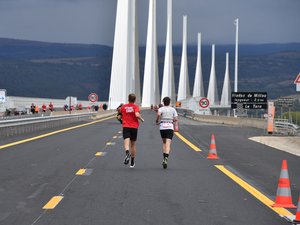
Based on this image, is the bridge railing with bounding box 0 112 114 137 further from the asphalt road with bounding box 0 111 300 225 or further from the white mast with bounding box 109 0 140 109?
the white mast with bounding box 109 0 140 109

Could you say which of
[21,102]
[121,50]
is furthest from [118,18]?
[21,102]

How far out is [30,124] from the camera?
35438 mm

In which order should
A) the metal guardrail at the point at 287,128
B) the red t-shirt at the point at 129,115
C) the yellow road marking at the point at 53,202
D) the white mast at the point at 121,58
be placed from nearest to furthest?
the yellow road marking at the point at 53,202 → the red t-shirt at the point at 129,115 → the metal guardrail at the point at 287,128 → the white mast at the point at 121,58

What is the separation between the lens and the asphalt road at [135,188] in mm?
9242

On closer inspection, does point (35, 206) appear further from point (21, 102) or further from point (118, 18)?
point (118, 18)

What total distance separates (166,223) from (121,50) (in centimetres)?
8213

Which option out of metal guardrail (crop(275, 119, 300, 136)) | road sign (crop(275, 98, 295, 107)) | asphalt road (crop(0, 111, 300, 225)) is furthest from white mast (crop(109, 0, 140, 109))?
asphalt road (crop(0, 111, 300, 225))

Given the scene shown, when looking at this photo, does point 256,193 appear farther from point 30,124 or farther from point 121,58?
point 121,58

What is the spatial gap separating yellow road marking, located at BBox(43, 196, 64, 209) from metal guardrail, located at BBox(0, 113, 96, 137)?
17903 millimetres

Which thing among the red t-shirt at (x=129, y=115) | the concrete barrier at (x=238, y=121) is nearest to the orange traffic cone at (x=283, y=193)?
the red t-shirt at (x=129, y=115)

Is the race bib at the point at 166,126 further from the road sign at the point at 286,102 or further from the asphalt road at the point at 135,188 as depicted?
the road sign at the point at 286,102

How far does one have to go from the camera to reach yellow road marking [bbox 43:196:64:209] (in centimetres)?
1012

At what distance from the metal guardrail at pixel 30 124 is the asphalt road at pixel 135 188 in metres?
8.50

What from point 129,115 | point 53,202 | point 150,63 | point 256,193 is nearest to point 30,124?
point 129,115
